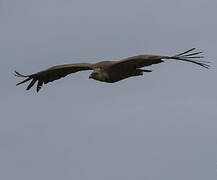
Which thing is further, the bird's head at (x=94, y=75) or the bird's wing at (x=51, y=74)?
the bird's wing at (x=51, y=74)

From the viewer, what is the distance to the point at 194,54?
915 inches

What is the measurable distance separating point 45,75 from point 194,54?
30.2 feet

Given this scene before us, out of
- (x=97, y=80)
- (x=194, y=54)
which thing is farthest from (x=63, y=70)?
(x=194, y=54)

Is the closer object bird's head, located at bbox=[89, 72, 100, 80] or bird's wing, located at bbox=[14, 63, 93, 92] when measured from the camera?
bird's head, located at bbox=[89, 72, 100, 80]

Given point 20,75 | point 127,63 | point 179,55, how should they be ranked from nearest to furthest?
point 179,55
point 127,63
point 20,75

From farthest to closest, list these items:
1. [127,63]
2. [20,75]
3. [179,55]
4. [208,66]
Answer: [20,75], [127,63], [179,55], [208,66]

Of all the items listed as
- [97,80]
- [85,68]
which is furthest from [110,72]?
[85,68]

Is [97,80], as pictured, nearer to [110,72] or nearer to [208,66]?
[110,72]

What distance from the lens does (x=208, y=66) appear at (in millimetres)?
22016

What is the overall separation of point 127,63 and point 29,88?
6.25 metres

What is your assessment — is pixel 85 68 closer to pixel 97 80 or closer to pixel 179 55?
pixel 97 80

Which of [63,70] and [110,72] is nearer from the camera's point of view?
[110,72]

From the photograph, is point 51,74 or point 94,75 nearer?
point 94,75

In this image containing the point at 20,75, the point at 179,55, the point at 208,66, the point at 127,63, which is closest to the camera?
the point at 208,66
